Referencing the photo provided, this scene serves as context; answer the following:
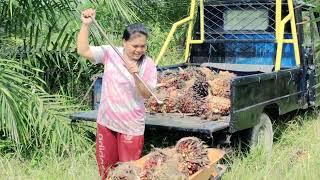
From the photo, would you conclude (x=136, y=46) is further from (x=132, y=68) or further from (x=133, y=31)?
(x=132, y=68)

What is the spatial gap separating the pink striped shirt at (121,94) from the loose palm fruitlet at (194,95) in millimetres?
919

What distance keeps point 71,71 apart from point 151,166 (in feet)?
10.0

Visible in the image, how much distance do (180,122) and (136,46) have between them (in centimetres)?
114

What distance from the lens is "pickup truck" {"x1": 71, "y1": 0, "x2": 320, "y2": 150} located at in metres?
4.74

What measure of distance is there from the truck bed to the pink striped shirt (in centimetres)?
68

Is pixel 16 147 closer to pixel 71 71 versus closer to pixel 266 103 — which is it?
pixel 71 71

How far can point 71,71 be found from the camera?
20.7 ft

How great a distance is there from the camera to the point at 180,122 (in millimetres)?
4758

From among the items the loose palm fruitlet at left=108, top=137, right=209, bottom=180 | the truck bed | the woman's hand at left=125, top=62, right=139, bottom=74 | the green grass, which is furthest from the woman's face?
the green grass

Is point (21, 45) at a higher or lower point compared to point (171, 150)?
higher

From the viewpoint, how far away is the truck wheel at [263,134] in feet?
16.9

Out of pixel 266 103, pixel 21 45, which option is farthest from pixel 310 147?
Answer: pixel 21 45

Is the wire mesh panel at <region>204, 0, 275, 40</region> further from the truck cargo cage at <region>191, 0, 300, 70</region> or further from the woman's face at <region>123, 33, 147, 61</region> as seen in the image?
the woman's face at <region>123, 33, 147, 61</region>

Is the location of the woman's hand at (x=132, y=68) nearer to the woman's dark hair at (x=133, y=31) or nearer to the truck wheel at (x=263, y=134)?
the woman's dark hair at (x=133, y=31)
